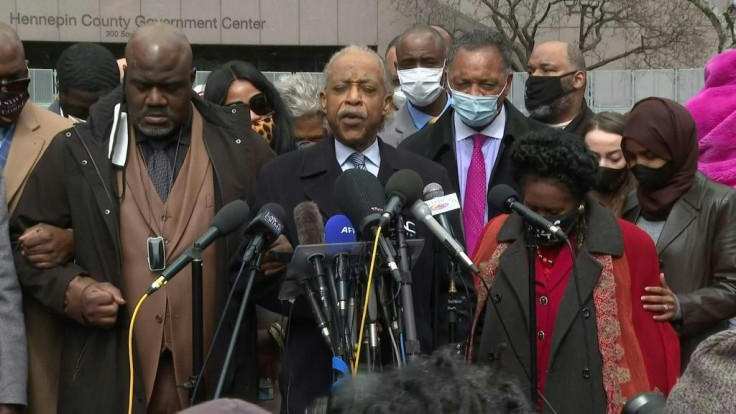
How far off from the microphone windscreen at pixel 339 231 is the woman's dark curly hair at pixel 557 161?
0.93m

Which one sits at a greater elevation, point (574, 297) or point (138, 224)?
point (138, 224)

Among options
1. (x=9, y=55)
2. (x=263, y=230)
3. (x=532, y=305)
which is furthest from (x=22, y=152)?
(x=532, y=305)

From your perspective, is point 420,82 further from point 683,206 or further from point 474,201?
point 683,206

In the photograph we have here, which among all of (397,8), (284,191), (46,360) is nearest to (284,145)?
(284,191)

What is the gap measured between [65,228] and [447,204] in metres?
1.64

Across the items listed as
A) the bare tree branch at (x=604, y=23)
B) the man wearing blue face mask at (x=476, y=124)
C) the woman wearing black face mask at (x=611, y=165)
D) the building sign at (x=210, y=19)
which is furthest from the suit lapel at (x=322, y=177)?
the building sign at (x=210, y=19)

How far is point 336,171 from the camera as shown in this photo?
5.25 metres

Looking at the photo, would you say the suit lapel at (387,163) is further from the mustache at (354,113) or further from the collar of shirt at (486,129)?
the collar of shirt at (486,129)

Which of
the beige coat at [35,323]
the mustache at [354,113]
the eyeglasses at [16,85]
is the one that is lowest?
the beige coat at [35,323]

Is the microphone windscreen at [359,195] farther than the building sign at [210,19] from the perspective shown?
No

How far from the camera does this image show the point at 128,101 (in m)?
5.26

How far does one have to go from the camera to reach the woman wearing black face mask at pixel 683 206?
556cm

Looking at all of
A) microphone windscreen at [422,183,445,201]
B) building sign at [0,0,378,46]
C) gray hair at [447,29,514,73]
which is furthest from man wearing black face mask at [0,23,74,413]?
building sign at [0,0,378,46]

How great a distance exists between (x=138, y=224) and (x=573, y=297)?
5.91ft
